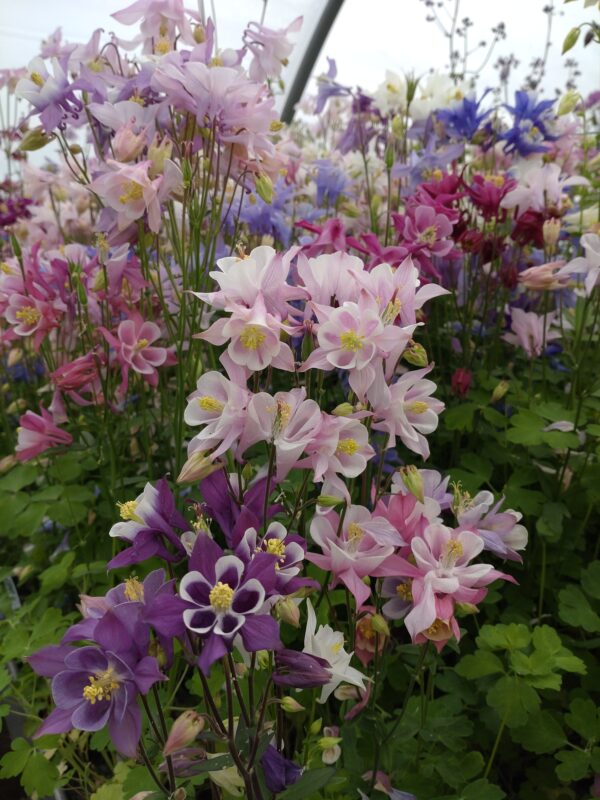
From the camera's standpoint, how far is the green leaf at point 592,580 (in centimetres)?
118

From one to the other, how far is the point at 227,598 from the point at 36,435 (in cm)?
88

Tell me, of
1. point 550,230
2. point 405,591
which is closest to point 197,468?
point 405,591

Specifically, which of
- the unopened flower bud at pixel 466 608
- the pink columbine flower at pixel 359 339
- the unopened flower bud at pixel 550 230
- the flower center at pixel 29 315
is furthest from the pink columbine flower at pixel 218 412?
the unopened flower bud at pixel 550 230

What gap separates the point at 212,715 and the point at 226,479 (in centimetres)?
24

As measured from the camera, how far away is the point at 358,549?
2.46 feet

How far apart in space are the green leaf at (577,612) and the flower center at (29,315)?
3.63 ft

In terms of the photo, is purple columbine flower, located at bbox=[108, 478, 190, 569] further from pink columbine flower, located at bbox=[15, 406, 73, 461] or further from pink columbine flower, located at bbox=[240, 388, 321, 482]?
pink columbine flower, located at bbox=[15, 406, 73, 461]

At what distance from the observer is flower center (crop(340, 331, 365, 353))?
69cm

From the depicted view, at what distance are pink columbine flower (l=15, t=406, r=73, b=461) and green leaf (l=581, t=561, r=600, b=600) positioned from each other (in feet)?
3.36

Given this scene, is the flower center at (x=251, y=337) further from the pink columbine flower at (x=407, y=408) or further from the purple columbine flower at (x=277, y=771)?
the purple columbine flower at (x=277, y=771)

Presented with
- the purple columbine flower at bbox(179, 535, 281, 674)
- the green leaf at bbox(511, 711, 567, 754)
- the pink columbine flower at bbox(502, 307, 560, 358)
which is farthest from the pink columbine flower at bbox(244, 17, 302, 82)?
the green leaf at bbox(511, 711, 567, 754)

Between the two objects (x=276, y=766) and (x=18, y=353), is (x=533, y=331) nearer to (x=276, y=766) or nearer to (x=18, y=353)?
(x=276, y=766)

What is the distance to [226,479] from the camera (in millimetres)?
715

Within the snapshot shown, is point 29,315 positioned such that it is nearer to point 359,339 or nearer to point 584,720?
point 359,339
